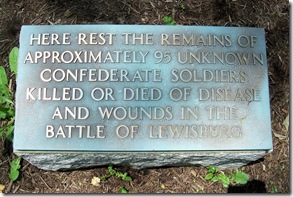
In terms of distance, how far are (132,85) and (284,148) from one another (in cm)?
150

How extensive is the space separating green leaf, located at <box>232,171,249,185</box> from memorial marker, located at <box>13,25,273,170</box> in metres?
0.34

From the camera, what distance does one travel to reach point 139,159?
112 inches

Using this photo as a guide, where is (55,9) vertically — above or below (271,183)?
above

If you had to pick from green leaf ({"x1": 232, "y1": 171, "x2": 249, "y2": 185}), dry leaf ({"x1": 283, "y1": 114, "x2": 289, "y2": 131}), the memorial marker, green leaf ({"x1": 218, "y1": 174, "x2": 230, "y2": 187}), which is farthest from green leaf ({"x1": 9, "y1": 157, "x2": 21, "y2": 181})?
dry leaf ({"x1": 283, "y1": 114, "x2": 289, "y2": 131})

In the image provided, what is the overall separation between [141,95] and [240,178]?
3.76 feet

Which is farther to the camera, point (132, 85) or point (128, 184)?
point (128, 184)

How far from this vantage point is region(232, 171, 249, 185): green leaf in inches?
124

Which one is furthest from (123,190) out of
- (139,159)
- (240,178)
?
(240,178)

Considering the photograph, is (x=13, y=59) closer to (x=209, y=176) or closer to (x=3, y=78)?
(x=3, y=78)

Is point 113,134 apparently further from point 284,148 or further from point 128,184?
point 284,148

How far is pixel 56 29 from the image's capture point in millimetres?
2838

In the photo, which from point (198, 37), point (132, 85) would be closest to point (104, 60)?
point (132, 85)

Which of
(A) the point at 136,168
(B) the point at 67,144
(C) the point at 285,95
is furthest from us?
(C) the point at 285,95

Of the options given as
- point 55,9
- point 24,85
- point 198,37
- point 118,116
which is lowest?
point 118,116
